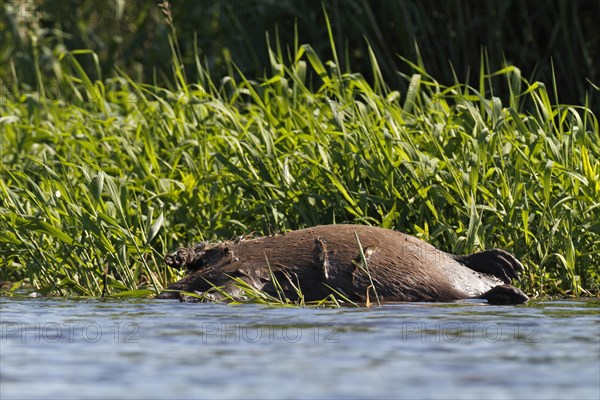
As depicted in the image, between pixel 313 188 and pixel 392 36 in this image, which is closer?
pixel 313 188

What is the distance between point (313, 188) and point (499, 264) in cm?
127

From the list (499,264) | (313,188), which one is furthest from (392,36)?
(499,264)

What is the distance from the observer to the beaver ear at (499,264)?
562 centimetres

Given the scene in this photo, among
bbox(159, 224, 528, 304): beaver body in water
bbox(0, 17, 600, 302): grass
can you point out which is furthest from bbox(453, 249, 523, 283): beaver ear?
bbox(0, 17, 600, 302): grass

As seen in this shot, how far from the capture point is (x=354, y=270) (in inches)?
221

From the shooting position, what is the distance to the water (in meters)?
3.41

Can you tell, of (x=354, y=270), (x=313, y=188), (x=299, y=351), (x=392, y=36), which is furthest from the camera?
(x=392, y=36)

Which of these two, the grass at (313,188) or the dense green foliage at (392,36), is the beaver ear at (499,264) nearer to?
the grass at (313,188)

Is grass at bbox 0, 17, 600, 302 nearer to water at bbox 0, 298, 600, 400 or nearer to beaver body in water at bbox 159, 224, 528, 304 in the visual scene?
beaver body in water at bbox 159, 224, 528, 304

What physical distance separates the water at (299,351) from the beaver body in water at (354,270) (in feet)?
0.85

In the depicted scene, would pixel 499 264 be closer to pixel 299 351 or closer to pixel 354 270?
pixel 354 270

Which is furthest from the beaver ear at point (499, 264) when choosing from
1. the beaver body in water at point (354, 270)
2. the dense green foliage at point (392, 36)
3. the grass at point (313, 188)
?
the dense green foliage at point (392, 36)

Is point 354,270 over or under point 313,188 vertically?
under

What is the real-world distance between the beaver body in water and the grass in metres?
0.26
